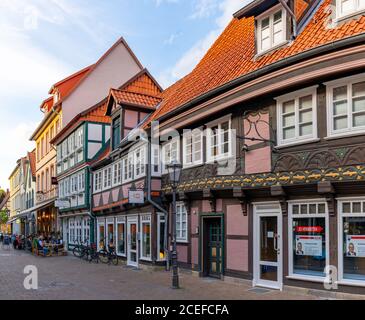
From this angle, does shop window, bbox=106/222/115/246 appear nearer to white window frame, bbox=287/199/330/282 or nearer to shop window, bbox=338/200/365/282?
white window frame, bbox=287/199/330/282

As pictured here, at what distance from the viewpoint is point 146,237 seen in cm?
1959

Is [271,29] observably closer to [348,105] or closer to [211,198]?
[348,105]

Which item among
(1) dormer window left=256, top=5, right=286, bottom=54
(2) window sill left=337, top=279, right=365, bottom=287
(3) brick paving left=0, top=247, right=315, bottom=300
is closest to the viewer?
(2) window sill left=337, top=279, right=365, bottom=287

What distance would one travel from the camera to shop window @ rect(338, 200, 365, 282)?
1031cm

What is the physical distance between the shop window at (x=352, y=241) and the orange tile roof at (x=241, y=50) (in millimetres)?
3936

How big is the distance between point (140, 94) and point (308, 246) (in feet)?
46.4

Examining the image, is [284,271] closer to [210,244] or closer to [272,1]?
[210,244]

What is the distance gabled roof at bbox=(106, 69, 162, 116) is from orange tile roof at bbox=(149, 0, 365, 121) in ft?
3.31

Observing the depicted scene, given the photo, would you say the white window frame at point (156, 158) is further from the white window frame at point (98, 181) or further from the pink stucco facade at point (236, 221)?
the white window frame at point (98, 181)

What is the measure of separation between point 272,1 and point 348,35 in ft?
10.5

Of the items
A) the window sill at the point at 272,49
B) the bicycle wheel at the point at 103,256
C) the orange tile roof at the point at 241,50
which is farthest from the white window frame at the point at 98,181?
the window sill at the point at 272,49

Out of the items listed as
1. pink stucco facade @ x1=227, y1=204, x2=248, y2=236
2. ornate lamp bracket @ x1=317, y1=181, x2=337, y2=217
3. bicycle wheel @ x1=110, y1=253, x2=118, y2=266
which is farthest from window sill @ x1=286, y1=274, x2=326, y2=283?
bicycle wheel @ x1=110, y1=253, x2=118, y2=266

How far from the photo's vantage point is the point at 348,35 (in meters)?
10.4

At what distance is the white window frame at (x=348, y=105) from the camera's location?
10320mm
